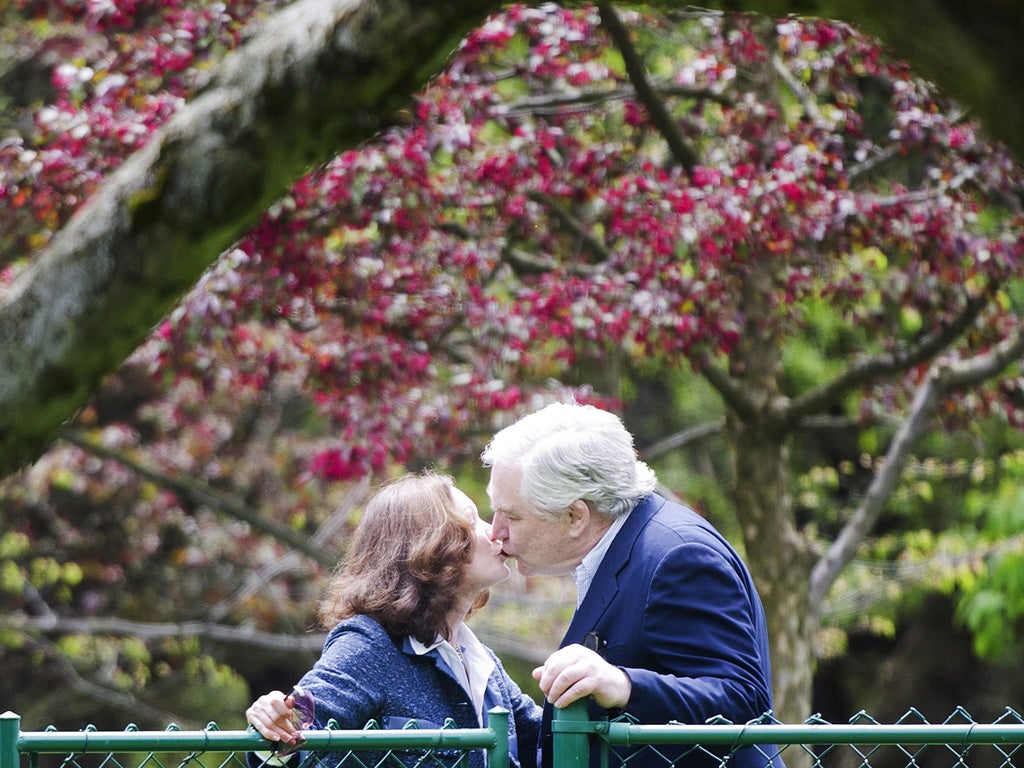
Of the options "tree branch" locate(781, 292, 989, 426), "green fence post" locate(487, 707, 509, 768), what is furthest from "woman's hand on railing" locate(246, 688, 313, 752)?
"tree branch" locate(781, 292, 989, 426)

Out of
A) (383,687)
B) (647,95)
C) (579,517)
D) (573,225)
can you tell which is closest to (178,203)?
(579,517)

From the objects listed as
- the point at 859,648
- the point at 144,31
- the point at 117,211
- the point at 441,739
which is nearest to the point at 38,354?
the point at 117,211

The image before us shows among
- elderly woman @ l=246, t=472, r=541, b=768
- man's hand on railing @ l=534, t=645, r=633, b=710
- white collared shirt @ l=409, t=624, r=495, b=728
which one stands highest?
man's hand on railing @ l=534, t=645, r=633, b=710

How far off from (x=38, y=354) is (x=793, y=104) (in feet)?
18.6

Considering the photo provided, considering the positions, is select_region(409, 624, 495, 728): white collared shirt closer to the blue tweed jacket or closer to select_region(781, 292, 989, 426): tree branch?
the blue tweed jacket

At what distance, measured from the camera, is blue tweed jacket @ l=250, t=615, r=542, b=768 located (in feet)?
8.98

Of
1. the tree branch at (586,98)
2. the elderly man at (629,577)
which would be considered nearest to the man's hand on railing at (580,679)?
the elderly man at (629,577)

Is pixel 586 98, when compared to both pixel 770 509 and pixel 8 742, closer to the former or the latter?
pixel 770 509

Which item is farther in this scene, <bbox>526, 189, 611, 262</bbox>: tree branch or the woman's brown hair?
<bbox>526, 189, 611, 262</bbox>: tree branch

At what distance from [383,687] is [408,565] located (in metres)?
0.27

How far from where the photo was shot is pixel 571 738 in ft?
7.06

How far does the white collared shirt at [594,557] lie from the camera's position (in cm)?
269

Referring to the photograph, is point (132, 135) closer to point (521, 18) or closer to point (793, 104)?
point (521, 18)

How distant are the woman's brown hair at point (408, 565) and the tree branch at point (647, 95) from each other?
2895mm
